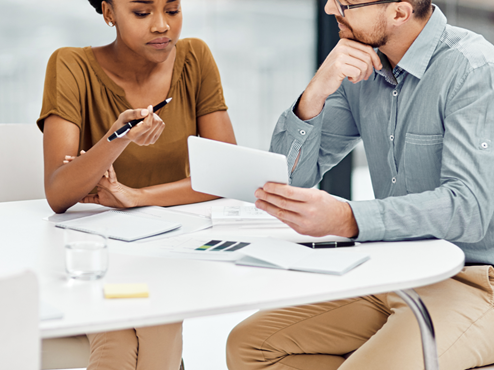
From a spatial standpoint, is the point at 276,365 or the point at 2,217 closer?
the point at 276,365

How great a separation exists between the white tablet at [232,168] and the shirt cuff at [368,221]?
0.58ft

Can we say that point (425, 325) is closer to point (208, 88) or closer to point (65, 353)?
point (65, 353)

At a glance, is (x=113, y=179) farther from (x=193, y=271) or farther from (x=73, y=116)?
(x=193, y=271)

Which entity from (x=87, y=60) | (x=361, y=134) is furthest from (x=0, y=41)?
(x=361, y=134)

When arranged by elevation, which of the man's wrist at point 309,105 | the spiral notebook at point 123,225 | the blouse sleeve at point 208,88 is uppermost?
the blouse sleeve at point 208,88

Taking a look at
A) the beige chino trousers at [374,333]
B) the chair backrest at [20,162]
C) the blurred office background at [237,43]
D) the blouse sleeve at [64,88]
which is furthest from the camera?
the blurred office background at [237,43]

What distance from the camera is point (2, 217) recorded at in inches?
57.3

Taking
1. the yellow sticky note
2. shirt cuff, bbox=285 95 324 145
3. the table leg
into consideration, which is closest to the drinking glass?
the yellow sticky note

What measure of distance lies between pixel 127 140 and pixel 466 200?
903 millimetres

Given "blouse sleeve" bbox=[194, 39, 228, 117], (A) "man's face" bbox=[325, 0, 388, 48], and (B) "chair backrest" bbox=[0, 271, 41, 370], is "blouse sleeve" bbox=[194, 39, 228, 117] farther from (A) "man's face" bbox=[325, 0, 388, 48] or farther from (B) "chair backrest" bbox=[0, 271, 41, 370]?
(B) "chair backrest" bbox=[0, 271, 41, 370]

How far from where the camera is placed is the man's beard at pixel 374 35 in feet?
4.63

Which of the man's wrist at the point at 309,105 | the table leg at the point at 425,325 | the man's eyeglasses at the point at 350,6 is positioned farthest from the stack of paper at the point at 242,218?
the man's eyeglasses at the point at 350,6

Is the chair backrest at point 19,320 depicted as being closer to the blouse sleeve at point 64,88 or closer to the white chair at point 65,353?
the white chair at point 65,353

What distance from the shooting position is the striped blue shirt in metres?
1.17
